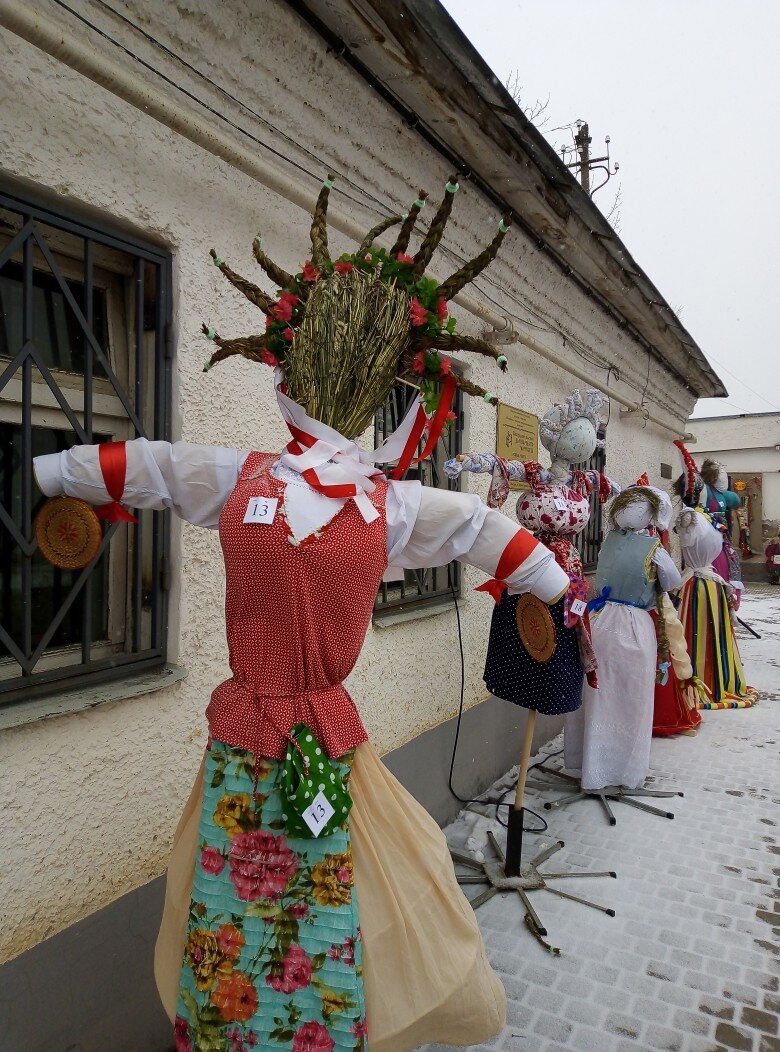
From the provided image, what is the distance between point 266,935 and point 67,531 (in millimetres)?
915

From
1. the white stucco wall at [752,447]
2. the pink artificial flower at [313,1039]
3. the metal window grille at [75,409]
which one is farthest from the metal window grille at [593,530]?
the white stucco wall at [752,447]

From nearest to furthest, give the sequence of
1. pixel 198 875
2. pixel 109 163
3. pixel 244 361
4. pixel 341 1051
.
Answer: pixel 341 1051 → pixel 198 875 → pixel 109 163 → pixel 244 361

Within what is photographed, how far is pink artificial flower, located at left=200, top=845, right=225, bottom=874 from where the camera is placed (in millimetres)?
1371

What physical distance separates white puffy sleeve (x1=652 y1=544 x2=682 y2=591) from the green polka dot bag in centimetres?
326

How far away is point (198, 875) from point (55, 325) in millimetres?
1570

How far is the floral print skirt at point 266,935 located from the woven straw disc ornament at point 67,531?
0.54m

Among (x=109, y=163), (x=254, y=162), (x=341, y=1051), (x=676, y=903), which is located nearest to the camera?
(x=341, y=1051)

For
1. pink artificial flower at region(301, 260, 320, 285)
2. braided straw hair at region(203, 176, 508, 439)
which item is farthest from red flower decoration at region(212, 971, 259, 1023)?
pink artificial flower at region(301, 260, 320, 285)

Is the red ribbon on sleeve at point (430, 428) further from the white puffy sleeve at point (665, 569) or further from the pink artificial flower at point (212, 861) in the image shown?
the white puffy sleeve at point (665, 569)

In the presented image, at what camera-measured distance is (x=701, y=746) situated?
16.3ft

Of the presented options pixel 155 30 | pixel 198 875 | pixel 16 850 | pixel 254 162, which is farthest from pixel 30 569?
pixel 155 30

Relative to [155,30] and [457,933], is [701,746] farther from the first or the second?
[155,30]

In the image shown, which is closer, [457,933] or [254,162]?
[457,933]

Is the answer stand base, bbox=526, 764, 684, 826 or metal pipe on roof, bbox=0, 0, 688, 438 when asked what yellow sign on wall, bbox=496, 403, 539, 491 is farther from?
stand base, bbox=526, 764, 684, 826
